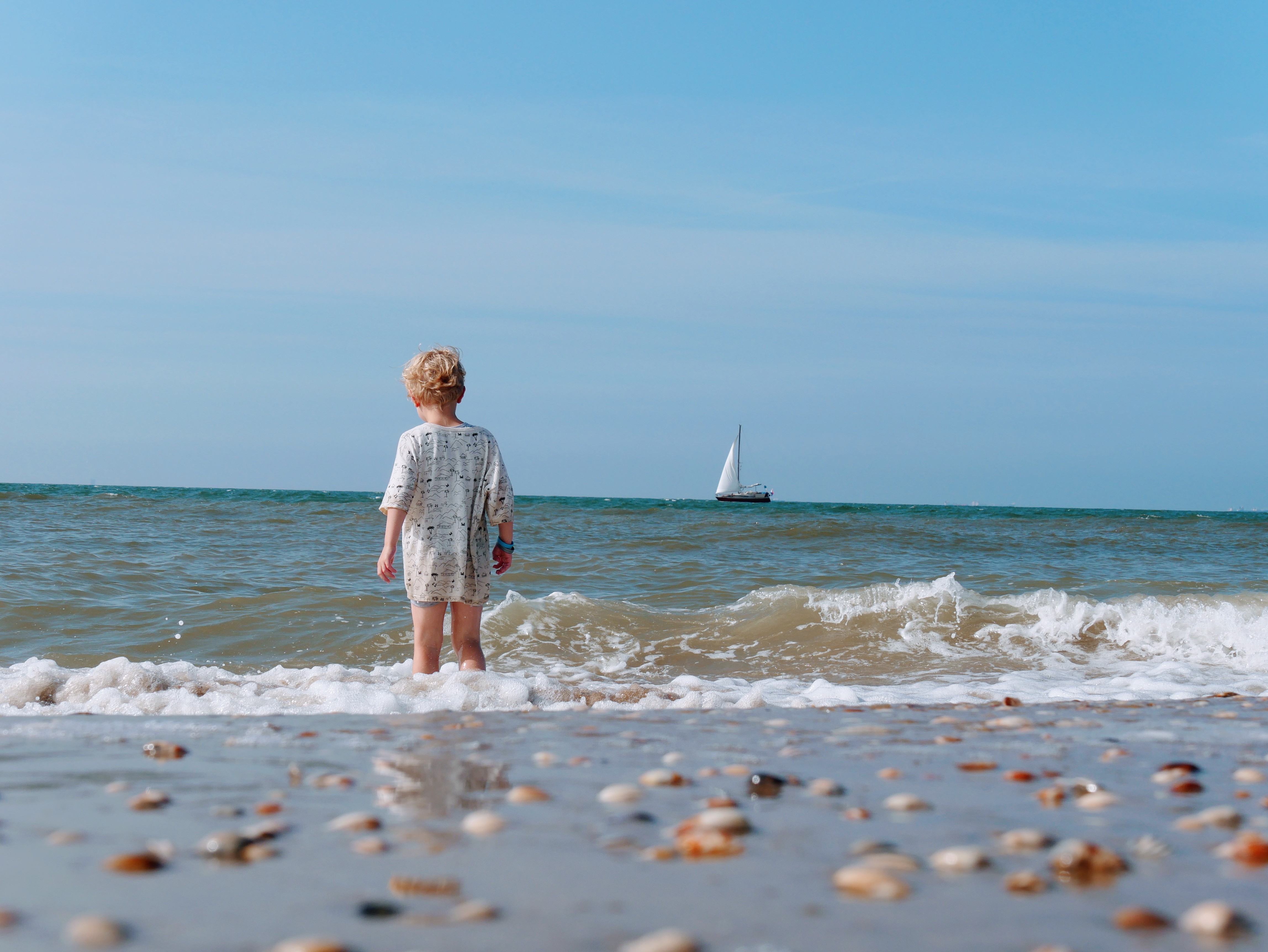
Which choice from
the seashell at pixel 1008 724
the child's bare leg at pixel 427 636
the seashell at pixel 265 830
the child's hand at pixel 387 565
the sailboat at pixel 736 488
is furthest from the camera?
the sailboat at pixel 736 488

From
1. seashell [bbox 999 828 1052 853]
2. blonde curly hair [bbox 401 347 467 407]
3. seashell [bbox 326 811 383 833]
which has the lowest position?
seashell [bbox 326 811 383 833]

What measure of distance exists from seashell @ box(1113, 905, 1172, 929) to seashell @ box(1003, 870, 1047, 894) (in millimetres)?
157

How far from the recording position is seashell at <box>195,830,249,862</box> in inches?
83.9

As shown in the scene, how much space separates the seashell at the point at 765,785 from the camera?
277 centimetres

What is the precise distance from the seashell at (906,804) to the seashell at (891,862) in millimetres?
441

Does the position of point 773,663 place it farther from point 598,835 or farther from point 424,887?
point 424,887

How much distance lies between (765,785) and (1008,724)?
6.25 feet

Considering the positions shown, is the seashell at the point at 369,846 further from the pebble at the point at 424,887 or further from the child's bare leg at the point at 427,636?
the child's bare leg at the point at 427,636

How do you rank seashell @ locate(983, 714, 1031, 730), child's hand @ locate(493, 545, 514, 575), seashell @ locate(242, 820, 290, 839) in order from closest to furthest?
seashell @ locate(242, 820, 290, 839), seashell @ locate(983, 714, 1031, 730), child's hand @ locate(493, 545, 514, 575)

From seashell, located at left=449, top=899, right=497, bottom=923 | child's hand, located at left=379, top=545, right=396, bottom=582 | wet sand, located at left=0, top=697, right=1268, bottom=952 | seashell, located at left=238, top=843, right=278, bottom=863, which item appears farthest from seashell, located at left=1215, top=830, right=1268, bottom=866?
child's hand, located at left=379, top=545, right=396, bottom=582

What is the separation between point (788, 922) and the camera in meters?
1.79

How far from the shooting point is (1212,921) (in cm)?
175

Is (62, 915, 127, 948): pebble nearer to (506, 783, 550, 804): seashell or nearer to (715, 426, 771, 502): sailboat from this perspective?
(506, 783, 550, 804): seashell

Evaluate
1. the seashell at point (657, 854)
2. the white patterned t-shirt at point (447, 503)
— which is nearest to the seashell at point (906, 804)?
the seashell at point (657, 854)
